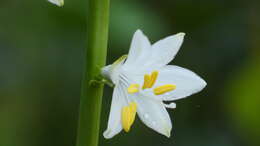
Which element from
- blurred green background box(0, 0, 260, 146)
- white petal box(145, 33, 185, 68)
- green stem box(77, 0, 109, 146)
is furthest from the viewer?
blurred green background box(0, 0, 260, 146)

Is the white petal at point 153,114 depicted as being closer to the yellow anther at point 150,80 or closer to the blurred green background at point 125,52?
the yellow anther at point 150,80

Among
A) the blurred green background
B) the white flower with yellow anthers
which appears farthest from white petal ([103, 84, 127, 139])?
the blurred green background

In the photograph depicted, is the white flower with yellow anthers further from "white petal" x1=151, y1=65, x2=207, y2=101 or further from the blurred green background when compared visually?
the blurred green background

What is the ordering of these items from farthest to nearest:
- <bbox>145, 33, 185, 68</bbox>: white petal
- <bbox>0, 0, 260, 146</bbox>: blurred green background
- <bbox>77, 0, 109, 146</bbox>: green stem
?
<bbox>0, 0, 260, 146</bbox>: blurred green background
<bbox>145, 33, 185, 68</bbox>: white petal
<bbox>77, 0, 109, 146</bbox>: green stem

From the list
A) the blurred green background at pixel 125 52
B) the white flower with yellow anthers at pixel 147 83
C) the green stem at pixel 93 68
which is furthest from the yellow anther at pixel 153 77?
the blurred green background at pixel 125 52

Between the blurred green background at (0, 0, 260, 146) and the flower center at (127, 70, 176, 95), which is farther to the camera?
the blurred green background at (0, 0, 260, 146)

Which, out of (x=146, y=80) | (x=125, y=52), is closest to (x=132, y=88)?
(x=146, y=80)

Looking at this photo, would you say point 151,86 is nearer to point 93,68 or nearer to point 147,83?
point 147,83
